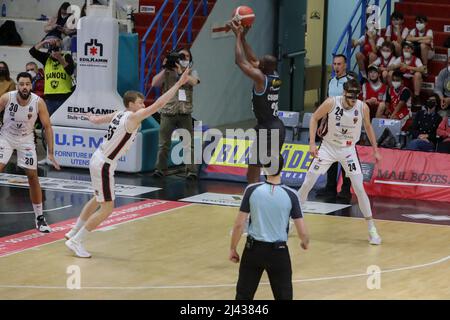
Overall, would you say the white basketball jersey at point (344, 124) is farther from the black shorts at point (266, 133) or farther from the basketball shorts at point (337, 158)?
the black shorts at point (266, 133)

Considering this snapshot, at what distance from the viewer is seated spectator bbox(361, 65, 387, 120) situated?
19.5 meters

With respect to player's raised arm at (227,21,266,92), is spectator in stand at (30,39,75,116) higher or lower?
lower

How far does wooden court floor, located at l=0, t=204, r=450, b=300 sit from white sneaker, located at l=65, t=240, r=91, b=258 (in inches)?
4.0

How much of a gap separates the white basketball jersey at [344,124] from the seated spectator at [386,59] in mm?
6450

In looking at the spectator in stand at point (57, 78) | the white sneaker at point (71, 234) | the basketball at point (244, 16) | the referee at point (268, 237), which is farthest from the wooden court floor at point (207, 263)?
the spectator in stand at point (57, 78)

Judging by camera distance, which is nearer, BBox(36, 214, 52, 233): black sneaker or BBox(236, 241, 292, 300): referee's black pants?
BBox(236, 241, 292, 300): referee's black pants

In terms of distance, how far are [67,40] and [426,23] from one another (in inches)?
285

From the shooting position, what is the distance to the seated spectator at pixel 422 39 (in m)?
20.3

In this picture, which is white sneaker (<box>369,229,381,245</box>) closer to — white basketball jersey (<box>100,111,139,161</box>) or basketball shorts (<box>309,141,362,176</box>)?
basketball shorts (<box>309,141,362,176</box>)

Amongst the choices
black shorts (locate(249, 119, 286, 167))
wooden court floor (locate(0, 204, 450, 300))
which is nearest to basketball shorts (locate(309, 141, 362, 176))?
black shorts (locate(249, 119, 286, 167))

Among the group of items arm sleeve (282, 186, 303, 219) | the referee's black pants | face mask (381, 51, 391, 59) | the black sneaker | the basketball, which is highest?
the basketball

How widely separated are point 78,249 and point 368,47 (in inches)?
388

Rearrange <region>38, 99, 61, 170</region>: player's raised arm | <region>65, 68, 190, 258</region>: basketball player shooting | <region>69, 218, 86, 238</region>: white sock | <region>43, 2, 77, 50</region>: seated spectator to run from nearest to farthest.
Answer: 1. <region>65, 68, 190, 258</region>: basketball player shooting
2. <region>69, 218, 86, 238</region>: white sock
3. <region>38, 99, 61, 170</region>: player's raised arm
4. <region>43, 2, 77, 50</region>: seated spectator
